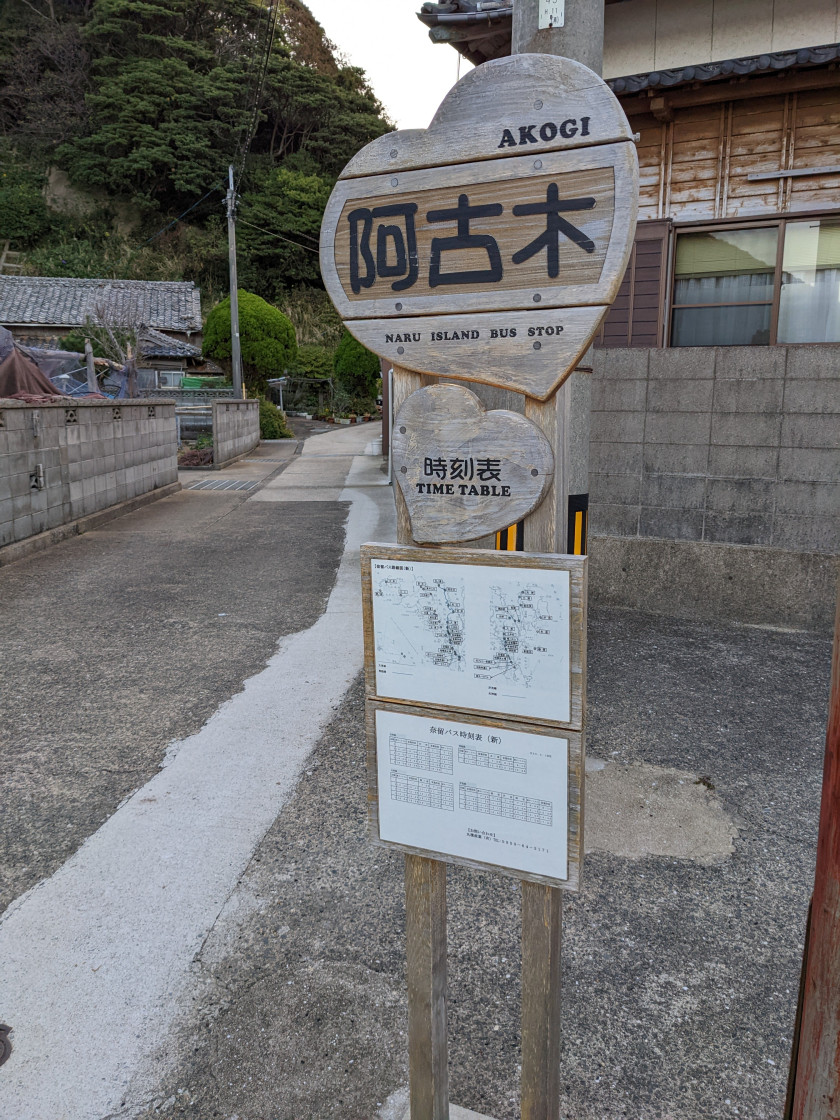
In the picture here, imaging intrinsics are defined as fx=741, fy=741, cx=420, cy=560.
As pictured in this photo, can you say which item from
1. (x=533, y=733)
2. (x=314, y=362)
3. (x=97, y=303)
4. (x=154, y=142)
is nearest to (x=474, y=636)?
(x=533, y=733)

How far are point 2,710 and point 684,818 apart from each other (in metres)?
3.70

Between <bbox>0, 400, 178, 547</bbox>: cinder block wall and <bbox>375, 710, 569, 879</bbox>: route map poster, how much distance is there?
7265 mm

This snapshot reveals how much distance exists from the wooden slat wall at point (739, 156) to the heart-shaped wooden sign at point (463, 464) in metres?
5.92

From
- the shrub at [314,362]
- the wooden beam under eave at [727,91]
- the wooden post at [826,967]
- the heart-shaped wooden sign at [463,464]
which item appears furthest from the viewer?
the shrub at [314,362]

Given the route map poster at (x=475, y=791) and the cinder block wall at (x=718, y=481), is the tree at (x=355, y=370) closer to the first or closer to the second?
the cinder block wall at (x=718, y=481)

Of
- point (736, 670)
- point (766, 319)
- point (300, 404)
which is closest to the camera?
point (736, 670)

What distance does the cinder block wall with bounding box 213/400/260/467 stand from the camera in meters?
17.1

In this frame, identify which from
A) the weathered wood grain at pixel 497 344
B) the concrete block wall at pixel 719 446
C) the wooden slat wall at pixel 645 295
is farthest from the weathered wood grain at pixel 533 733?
the wooden slat wall at pixel 645 295

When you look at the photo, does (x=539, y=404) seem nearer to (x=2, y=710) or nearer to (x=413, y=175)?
(x=413, y=175)

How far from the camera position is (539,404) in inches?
62.7

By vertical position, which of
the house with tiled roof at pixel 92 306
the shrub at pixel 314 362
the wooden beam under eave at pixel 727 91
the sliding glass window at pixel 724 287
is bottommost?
the sliding glass window at pixel 724 287

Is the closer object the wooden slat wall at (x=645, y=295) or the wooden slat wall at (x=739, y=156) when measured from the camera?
the wooden slat wall at (x=739, y=156)

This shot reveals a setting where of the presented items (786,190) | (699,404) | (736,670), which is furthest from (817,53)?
(736,670)

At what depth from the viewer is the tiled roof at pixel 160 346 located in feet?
81.6
